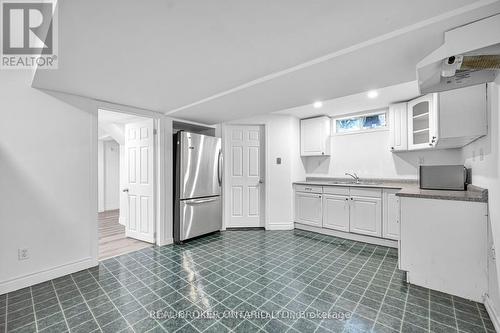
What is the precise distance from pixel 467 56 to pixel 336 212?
292cm

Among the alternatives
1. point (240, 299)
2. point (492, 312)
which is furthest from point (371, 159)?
point (240, 299)

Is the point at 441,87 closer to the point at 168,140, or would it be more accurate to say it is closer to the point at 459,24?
the point at 459,24

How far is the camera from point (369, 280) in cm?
234

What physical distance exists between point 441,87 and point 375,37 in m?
0.76

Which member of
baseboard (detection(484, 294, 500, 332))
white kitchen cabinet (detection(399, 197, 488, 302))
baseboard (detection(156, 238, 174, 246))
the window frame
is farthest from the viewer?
the window frame

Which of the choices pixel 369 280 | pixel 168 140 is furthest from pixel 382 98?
pixel 168 140

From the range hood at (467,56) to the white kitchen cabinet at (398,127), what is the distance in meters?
2.02

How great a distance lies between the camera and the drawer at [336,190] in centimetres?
377

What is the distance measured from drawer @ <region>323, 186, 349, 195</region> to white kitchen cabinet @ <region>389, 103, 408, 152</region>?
1044 mm

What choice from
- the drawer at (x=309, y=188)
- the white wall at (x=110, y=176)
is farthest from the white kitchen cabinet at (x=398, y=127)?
the white wall at (x=110, y=176)

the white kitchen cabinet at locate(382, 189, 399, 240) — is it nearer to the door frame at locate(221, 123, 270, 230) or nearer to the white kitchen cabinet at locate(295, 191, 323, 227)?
the white kitchen cabinet at locate(295, 191, 323, 227)

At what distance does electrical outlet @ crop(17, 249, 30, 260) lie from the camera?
223 cm

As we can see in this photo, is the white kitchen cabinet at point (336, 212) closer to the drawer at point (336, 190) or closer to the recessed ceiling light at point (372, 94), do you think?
the drawer at point (336, 190)

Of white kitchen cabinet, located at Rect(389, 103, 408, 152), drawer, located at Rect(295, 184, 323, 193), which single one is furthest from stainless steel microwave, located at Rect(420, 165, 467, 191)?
drawer, located at Rect(295, 184, 323, 193)
